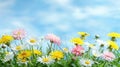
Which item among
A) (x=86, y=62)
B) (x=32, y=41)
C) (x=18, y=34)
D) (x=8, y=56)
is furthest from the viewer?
(x=18, y=34)

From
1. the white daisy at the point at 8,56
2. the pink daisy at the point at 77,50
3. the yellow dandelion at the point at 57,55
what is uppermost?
the pink daisy at the point at 77,50

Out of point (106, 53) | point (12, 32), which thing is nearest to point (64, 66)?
point (106, 53)

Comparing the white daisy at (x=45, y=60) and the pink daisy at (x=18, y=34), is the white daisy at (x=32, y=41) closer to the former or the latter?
the pink daisy at (x=18, y=34)

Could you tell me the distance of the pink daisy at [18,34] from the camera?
190 inches

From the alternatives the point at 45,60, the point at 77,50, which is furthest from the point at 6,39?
the point at 77,50

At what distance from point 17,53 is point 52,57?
53 cm

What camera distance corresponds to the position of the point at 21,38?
15.8 ft

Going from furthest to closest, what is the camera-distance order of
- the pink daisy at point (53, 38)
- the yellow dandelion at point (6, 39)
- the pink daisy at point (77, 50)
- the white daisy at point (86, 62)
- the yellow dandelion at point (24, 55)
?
1. the yellow dandelion at point (6, 39)
2. the pink daisy at point (53, 38)
3. the yellow dandelion at point (24, 55)
4. the pink daisy at point (77, 50)
5. the white daisy at point (86, 62)

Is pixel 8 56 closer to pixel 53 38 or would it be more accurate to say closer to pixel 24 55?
pixel 24 55

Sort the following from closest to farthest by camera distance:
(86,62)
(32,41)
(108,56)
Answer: (86,62) → (108,56) → (32,41)

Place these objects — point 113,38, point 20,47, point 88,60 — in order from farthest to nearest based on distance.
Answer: point 113,38
point 20,47
point 88,60

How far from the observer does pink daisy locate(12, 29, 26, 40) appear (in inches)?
190

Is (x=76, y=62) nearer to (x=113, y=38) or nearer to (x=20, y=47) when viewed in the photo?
(x=20, y=47)

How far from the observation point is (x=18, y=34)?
15.9 ft
